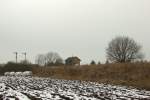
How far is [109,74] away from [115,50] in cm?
4817

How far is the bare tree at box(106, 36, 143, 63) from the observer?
304 ft

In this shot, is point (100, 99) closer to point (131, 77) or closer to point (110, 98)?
point (110, 98)

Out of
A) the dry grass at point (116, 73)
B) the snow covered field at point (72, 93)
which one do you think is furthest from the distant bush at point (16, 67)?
the snow covered field at point (72, 93)

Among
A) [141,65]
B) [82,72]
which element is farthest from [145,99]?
[82,72]

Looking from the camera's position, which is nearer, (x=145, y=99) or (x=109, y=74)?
(x=145, y=99)

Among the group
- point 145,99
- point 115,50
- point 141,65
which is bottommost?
point 145,99

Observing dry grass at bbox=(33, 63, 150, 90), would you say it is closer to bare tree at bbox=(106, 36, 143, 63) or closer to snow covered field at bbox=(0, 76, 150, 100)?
snow covered field at bbox=(0, 76, 150, 100)

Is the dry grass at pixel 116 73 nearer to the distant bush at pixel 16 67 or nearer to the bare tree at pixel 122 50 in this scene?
the distant bush at pixel 16 67

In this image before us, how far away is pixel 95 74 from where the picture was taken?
49344 millimetres

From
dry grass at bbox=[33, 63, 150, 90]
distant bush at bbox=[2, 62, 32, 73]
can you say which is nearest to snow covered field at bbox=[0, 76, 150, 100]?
dry grass at bbox=[33, 63, 150, 90]

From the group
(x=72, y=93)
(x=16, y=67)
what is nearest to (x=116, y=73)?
(x=72, y=93)

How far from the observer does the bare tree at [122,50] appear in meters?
92.6

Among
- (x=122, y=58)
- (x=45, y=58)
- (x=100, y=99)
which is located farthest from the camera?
(x=45, y=58)

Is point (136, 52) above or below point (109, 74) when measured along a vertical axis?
above
